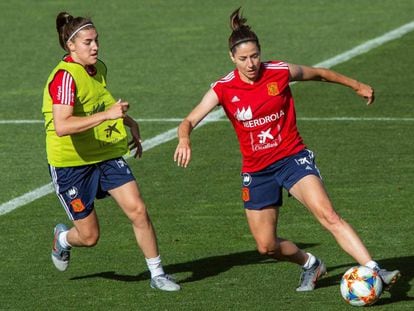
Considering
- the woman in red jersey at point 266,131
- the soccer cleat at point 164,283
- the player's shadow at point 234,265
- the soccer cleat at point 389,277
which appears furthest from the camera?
the player's shadow at point 234,265

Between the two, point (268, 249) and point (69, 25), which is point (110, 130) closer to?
point (69, 25)

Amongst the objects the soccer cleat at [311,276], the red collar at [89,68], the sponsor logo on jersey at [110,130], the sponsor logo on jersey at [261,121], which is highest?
the red collar at [89,68]

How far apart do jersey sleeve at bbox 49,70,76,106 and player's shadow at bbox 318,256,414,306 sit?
2.51 metres

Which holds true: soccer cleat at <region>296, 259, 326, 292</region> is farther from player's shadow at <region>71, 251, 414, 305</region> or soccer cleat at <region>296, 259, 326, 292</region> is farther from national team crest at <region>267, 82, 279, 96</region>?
national team crest at <region>267, 82, 279, 96</region>

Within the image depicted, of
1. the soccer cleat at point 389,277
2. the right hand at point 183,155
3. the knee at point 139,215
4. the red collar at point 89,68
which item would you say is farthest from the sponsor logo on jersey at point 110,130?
the soccer cleat at point 389,277

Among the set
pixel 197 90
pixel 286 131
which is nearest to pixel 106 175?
pixel 286 131

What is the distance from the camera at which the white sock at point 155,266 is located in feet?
38.5

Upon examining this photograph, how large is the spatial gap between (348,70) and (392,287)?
10.9 meters

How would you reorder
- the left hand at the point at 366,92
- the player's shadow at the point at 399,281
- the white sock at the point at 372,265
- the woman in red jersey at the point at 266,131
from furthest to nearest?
the left hand at the point at 366,92, the woman in red jersey at the point at 266,131, the player's shadow at the point at 399,281, the white sock at the point at 372,265

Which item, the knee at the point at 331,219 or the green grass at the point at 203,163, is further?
the green grass at the point at 203,163

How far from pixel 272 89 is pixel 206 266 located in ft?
6.15

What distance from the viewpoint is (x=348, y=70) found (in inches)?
870

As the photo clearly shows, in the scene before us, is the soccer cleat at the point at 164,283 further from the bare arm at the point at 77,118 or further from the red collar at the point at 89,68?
the red collar at the point at 89,68

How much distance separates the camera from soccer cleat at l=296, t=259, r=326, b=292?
1152cm
